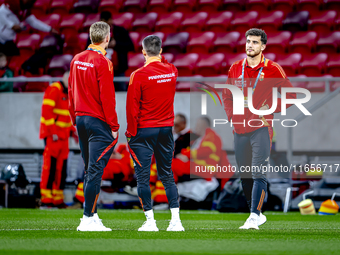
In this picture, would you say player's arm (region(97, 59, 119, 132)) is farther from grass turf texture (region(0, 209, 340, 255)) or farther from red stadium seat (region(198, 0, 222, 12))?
red stadium seat (region(198, 0, 222, 12))

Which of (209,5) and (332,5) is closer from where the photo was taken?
(332,5)

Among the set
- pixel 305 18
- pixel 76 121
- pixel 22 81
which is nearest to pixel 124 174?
pixel 22 81

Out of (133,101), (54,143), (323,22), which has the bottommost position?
(54,143)

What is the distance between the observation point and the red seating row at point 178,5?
11.7 metres

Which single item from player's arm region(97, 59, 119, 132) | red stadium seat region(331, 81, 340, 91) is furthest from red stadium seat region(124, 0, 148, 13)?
player's arm region(97, 59, 119, 132)

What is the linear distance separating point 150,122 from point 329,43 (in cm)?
725

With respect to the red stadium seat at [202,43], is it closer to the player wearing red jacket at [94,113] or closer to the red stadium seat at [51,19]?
the red stadium seat at [51,19]

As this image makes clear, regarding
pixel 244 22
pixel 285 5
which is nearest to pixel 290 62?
pixel 244 22

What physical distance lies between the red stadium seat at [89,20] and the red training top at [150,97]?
773 cm

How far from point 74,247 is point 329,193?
199 inches

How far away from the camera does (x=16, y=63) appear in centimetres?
1105

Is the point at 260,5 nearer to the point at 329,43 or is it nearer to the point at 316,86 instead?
the point at 329,43

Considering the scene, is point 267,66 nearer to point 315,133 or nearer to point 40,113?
point 315,133

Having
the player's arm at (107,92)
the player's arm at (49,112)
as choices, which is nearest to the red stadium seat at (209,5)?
the player's arm at (49,112)
